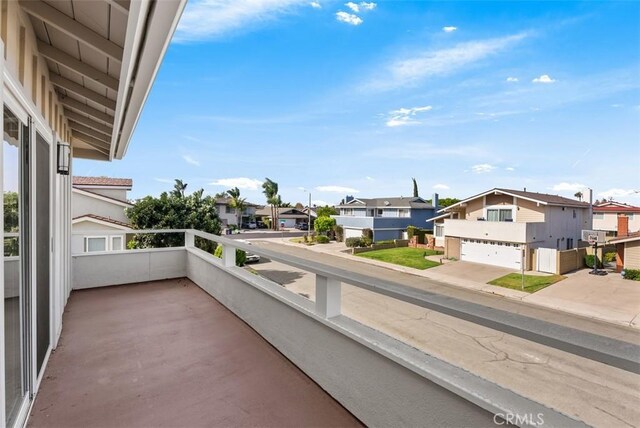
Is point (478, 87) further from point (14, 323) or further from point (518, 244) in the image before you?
point (14, 323)

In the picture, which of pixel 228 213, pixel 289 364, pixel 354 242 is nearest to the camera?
pixel 289 364

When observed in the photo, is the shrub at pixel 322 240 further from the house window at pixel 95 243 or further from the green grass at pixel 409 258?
the house window at pixel 95 243

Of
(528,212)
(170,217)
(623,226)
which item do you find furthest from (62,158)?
(623,226)

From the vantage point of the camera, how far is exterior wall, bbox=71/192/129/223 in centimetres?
1366

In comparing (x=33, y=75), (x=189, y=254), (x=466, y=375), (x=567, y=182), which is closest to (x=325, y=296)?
(x=466, y=375)

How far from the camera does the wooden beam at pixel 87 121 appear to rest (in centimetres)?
400

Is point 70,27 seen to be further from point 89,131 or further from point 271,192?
point 271,192

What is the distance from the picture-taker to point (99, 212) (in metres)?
14.1

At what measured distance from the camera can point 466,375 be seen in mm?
1355

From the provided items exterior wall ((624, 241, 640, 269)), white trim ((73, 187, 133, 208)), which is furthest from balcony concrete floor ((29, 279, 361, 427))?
exterior wall ((624, 241, 640, 269))

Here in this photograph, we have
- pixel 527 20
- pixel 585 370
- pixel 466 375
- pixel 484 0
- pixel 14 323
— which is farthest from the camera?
pixel 527 20

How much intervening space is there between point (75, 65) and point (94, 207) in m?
14.3

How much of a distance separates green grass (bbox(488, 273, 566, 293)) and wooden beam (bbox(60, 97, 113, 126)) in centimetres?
1386

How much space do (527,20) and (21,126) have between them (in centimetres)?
1476
